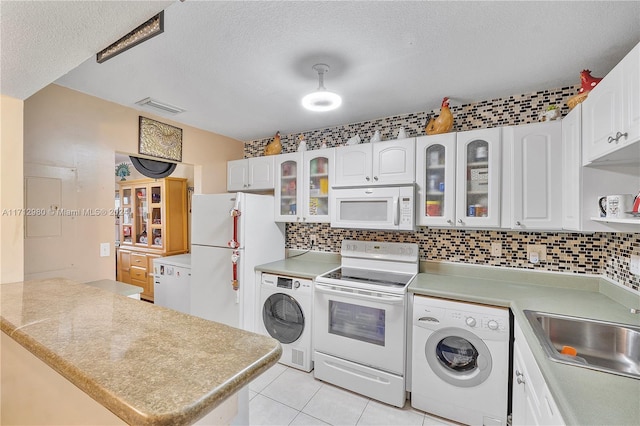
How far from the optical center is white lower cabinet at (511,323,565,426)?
1.00 metres

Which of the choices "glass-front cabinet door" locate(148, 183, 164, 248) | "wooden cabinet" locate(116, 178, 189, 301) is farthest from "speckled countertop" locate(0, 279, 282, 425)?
"glass-front cabinet door" locate(148, 183, 164, 248)

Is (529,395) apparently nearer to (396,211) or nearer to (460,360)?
(460,360)

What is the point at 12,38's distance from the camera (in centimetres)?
107

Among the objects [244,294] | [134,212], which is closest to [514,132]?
[244,294]

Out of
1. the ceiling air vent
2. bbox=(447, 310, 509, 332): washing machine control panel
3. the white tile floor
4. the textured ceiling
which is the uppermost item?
the textured ceiling

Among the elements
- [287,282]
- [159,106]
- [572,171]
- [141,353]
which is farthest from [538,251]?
[159,106]

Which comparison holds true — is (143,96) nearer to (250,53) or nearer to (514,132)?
(250,53)

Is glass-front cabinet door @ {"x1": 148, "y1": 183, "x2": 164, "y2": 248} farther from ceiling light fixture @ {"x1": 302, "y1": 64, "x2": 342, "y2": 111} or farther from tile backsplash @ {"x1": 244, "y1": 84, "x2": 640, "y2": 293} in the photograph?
ceiling light fixture @ {"x1": 302, "y1": 64, "x2": 342, "y2": 111}

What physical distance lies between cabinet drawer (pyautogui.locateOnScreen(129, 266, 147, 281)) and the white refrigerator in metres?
1.98

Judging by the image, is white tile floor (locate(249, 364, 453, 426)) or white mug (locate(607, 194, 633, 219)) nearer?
white mug (locate(607, 194, 633, 219))

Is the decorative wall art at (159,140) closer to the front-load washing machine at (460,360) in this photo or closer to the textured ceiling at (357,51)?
the textured ceiling at (357,51)

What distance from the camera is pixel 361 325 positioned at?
224 centimetres

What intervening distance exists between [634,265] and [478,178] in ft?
3.25

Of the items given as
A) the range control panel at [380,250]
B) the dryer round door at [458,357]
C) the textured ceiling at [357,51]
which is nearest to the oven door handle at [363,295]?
the dryer round door at [458,357]
